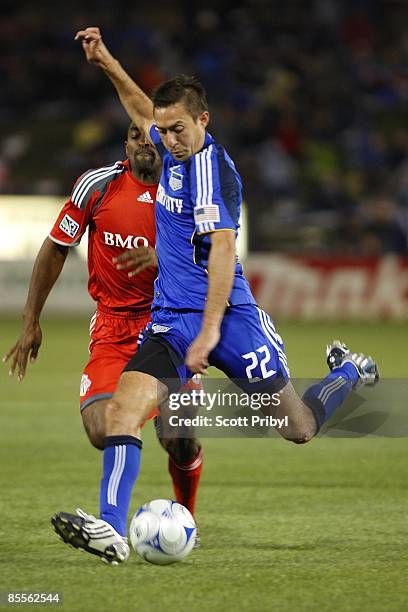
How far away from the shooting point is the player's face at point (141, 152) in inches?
230

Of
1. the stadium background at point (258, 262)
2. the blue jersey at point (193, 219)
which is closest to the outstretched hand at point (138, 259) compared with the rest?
the blue jersey at point (193, 219)

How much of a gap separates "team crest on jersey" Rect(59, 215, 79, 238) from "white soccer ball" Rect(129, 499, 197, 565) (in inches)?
61.0

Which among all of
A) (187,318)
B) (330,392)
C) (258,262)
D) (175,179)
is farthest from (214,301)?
(258,262)

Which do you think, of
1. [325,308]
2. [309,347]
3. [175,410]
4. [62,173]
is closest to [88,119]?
[62,173]

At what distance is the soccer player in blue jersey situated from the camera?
482 cm

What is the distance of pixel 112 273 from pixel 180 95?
52.2 inches

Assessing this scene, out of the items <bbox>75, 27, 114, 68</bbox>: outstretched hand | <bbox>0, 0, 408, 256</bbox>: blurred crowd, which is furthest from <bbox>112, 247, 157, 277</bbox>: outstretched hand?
<bbox>0, 0, 408, 256</bbox>: blurred crowd

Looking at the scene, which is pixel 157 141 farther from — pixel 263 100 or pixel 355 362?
pixel 263 100

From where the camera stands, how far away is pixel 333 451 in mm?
8508

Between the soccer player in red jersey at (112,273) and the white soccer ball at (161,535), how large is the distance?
0.75m

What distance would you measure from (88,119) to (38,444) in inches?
540

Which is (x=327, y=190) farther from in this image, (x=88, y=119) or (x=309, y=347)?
(x=309, y=347)

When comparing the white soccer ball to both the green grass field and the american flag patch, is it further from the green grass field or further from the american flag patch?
the american flag patch

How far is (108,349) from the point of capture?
5965mm
